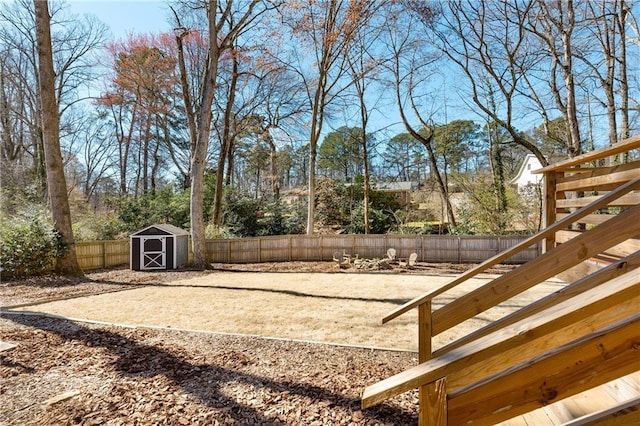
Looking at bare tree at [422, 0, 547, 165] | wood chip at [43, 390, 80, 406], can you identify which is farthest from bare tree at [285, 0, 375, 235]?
wood chip at [43, 390, 80, 406]

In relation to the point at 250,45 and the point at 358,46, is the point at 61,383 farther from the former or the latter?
the point at 358,46

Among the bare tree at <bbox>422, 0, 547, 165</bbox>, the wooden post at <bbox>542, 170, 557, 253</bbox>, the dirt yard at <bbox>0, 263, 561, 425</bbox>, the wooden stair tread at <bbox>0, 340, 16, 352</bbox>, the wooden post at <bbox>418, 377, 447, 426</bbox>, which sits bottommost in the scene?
the dirt yard at <bbox>0, 263, 561, 425</bbox>

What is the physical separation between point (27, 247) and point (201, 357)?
733cm

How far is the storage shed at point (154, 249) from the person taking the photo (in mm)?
9250

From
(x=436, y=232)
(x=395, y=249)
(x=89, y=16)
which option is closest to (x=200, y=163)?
(x=395, y=249)

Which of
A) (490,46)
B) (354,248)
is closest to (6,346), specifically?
(354,248)

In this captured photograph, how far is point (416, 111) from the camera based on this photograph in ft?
47.9

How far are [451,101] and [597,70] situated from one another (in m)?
5.06

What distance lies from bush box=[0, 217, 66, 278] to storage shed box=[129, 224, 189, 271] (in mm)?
1813

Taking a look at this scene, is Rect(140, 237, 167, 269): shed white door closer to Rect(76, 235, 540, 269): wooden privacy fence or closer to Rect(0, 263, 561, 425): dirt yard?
Rect(76, 235, 540, 269): wooden privacy fence

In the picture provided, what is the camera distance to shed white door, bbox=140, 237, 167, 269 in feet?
30.4

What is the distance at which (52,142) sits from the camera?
752 cm

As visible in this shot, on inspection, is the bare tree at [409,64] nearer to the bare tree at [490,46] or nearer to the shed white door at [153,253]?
the bare tree at [490,46]

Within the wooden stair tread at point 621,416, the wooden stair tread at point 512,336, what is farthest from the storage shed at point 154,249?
the wooden stair tread at point 621,416
